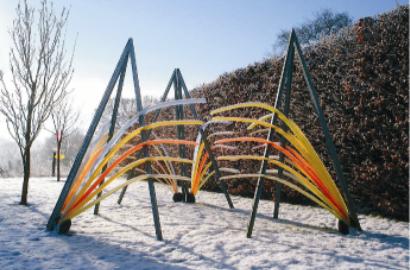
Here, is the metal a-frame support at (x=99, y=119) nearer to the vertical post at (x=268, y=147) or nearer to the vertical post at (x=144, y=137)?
the vertical post at (x=144, y=137)

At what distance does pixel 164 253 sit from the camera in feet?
8.72

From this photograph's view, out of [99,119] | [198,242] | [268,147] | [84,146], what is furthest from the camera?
[99,119]

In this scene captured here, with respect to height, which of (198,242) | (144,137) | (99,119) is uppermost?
(99,119)

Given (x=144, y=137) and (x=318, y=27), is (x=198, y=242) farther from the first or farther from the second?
(x=318, y=27)

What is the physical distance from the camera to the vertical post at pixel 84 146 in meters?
3.20

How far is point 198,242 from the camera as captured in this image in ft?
9.64

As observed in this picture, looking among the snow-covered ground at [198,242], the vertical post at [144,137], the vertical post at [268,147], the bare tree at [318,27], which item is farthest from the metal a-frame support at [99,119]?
the bare tree at [318,27]

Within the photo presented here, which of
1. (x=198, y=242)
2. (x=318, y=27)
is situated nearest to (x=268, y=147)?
(x=198, y=242)

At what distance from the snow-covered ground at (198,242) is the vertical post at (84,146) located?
7.6 inches

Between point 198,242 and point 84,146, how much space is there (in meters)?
1.58

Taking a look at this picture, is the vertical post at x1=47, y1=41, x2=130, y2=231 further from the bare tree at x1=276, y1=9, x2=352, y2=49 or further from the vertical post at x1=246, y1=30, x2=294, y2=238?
the bare tree at x1=276, y1=9, x2=352, y2=49

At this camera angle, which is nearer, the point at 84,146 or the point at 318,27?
the point at 84,146

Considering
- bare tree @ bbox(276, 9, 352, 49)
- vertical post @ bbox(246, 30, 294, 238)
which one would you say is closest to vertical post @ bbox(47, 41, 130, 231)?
vertical post @ bbox(246, 30, 294, 238)

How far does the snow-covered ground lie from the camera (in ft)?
7.94
